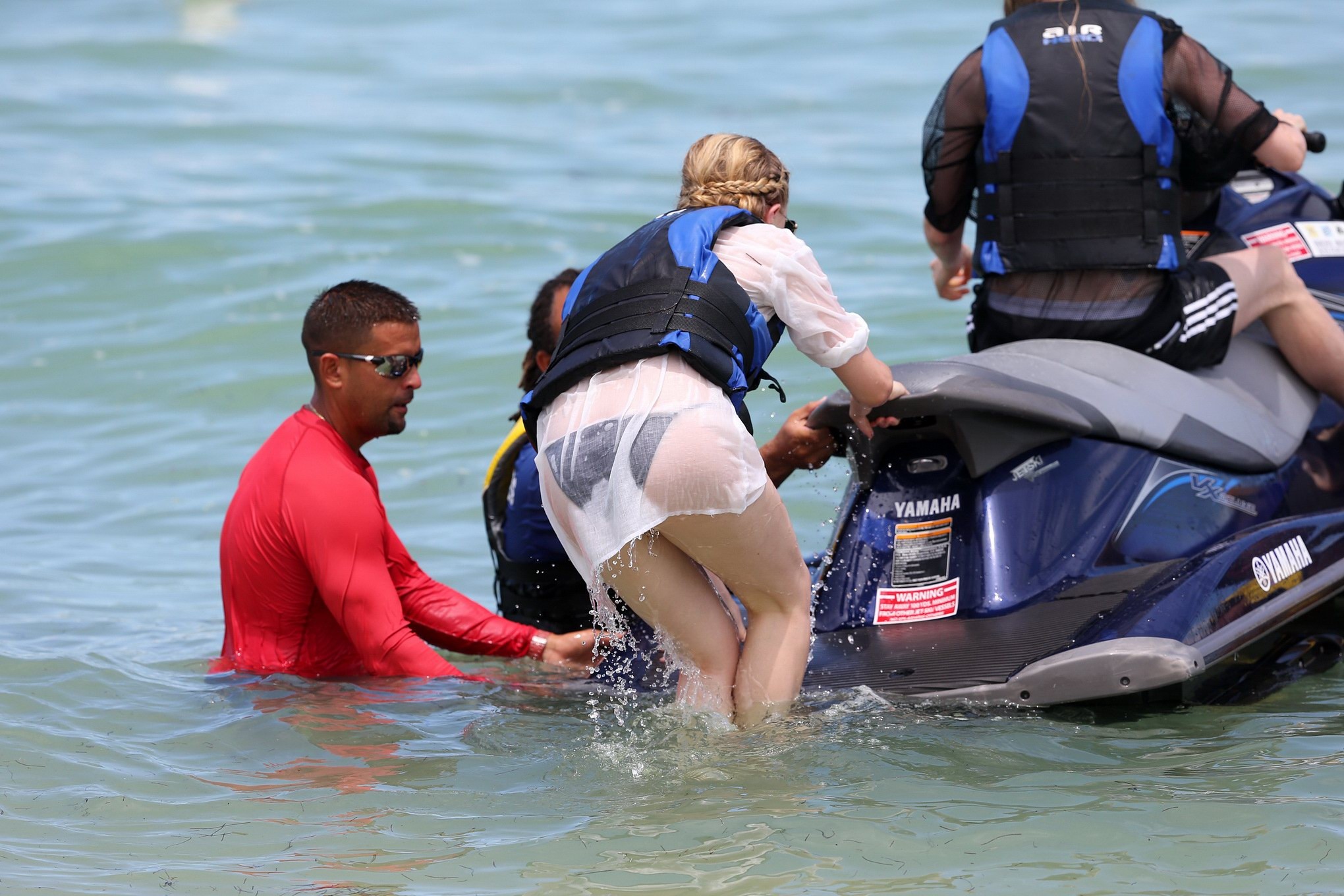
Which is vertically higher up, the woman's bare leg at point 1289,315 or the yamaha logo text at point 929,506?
the woman's bare leg at point 1289,315

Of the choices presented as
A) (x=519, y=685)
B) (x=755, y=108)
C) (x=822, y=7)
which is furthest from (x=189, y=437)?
(x=822, y=7)

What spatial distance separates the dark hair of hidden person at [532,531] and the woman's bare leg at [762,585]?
1.16m

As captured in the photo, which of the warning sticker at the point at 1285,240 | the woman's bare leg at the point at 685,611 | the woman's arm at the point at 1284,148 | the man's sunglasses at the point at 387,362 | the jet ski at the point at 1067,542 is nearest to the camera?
the woman's bare leg at the point at 685,611

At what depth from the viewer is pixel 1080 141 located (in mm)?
4660

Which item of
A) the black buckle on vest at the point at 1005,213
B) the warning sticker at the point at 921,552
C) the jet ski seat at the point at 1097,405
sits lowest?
the warning sticker at the point at 921,552

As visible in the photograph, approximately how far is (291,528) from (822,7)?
16066 millimetres

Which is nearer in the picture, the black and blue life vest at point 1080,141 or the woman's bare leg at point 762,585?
the woman's bare leg at point 762,585

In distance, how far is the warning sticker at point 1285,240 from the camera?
546 centimetres

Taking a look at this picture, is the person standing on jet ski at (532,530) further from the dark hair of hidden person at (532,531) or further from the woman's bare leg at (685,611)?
the woman's bare leg at (685,611)

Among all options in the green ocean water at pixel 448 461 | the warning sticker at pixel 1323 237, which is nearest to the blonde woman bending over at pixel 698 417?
the green ocean water at pixel 448 461

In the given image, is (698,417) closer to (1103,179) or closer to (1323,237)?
(1103,179)

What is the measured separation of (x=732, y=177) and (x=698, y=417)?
687 mm

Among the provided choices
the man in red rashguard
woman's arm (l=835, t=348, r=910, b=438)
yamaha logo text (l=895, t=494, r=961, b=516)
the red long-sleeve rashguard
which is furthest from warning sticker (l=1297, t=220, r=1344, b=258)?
the red long-sleeve rashguard

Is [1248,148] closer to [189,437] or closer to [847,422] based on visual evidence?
[847,422]
